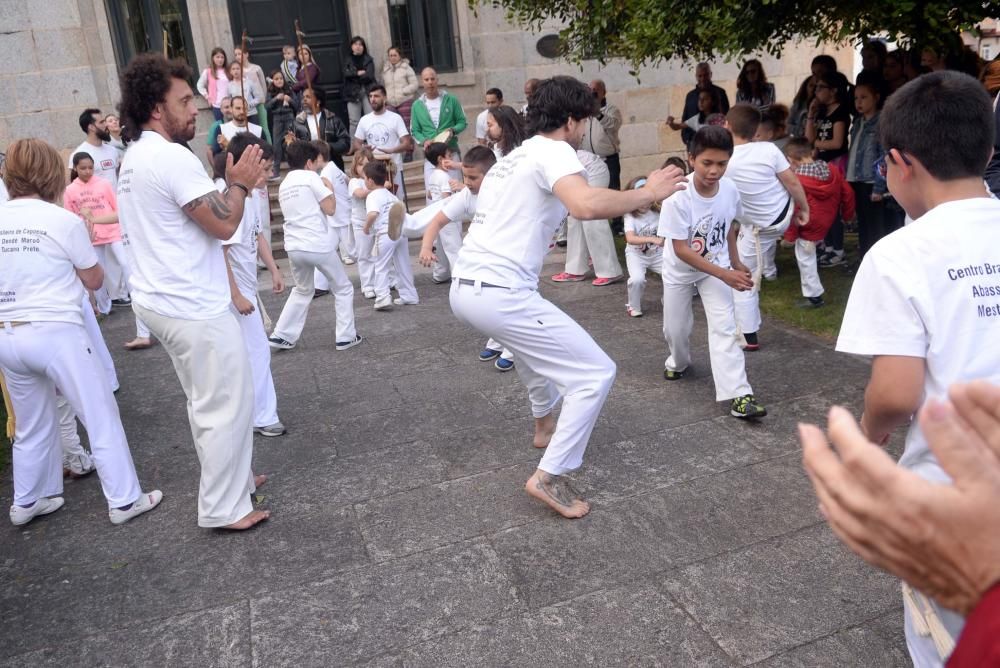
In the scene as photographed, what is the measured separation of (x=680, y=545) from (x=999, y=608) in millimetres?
2884

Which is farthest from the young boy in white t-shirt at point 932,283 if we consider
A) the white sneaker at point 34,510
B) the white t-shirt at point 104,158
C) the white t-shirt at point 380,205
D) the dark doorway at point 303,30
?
the dark doorway at point 303,30

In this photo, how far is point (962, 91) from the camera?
2127 mm

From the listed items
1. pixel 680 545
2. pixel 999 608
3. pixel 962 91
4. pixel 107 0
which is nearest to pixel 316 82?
pixel 107 0

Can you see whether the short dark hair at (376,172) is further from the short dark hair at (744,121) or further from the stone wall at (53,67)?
the stone wall at (53,67)

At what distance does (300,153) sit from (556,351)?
4.48 m

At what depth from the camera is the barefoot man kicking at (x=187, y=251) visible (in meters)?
3.84

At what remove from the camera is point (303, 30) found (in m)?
13.8

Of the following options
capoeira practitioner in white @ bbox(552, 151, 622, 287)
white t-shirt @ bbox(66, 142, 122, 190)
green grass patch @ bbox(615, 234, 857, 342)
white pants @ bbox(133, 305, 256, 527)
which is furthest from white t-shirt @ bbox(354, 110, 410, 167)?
white pants @ bbox(133, 305, 256, 527)

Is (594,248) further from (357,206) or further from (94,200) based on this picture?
(94,200)

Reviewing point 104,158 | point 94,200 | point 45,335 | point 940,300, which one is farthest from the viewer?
point 104,158

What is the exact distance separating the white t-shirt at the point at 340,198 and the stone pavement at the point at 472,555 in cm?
428

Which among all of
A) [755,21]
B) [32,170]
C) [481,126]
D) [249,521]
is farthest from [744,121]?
[481,126]

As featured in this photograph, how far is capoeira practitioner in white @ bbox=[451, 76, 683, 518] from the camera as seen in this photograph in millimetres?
3963

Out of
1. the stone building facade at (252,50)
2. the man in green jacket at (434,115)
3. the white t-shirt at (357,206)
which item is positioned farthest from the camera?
the stone building facade at (252,50)
